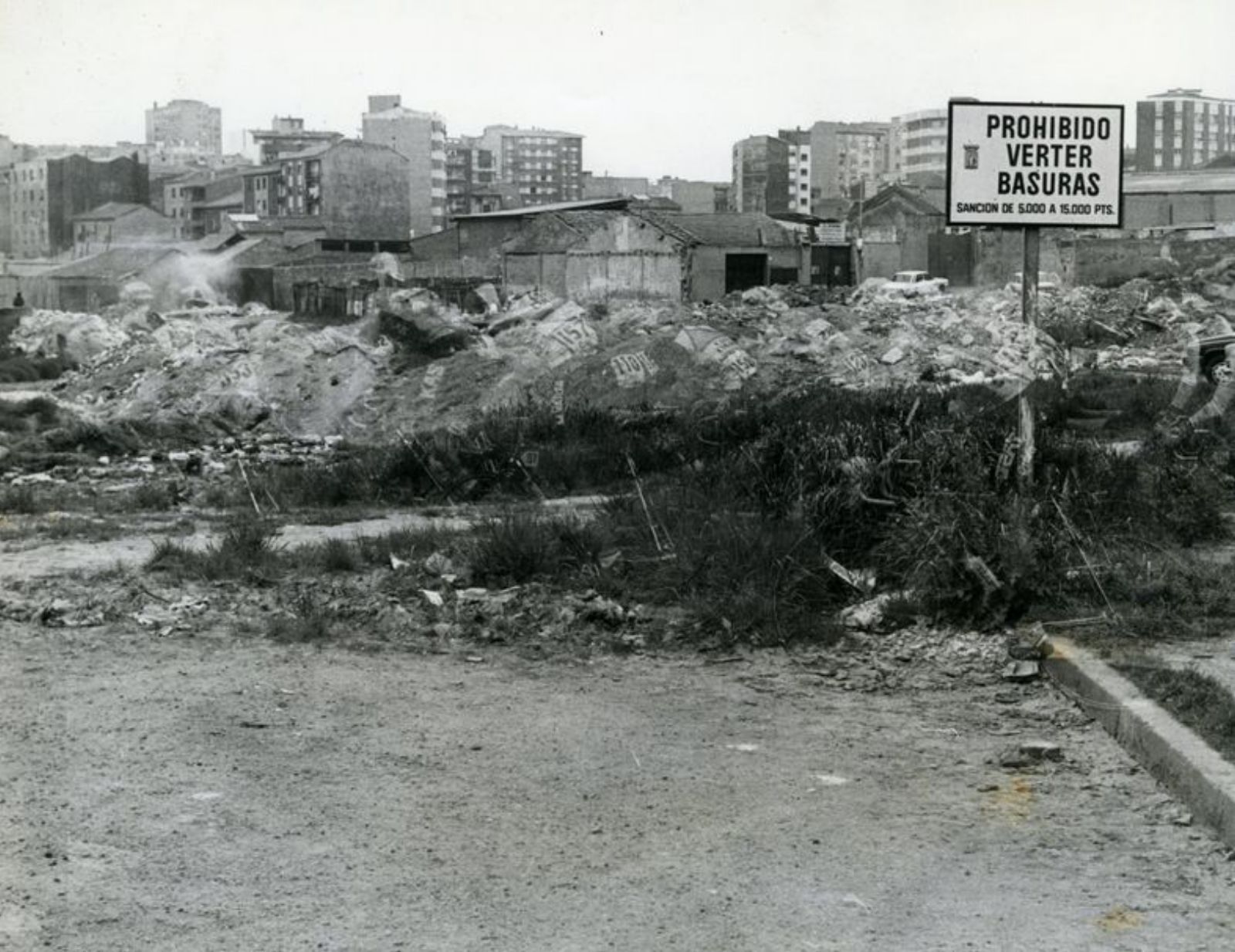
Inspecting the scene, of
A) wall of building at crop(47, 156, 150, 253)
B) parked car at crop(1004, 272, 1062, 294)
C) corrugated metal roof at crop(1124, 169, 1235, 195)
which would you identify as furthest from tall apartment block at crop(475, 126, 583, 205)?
parked car at crop(1004, 272, 1062, 294)

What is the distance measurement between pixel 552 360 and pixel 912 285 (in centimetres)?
3212

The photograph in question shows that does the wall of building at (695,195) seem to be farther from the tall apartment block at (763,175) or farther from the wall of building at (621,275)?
the wall of building at (621,275)

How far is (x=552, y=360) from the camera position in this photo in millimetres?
27750

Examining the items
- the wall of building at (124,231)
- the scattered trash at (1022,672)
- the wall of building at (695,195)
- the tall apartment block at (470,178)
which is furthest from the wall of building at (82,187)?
the scattered trash at (1022,672)

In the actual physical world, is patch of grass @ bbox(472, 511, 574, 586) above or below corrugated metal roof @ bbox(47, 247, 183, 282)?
below

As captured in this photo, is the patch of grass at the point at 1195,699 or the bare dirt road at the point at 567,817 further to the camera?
the patch of grass at the point at 1195,699

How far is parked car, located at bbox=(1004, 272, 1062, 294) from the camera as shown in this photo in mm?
50625

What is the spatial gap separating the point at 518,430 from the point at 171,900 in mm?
12319

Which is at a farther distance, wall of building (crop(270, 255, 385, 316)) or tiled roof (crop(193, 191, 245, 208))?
tiled roof (crop(193, 191, 245, 208))

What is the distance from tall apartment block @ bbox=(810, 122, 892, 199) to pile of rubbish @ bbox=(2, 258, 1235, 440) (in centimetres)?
9457

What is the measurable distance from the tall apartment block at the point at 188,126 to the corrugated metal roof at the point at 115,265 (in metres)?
109

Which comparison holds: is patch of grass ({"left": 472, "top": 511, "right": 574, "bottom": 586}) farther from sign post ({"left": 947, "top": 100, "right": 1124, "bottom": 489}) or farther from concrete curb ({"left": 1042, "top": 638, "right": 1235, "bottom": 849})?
concrete curb ({"left": 1042, "top": 638, "right": 1235, "bottom": 849})

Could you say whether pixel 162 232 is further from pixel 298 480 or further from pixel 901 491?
pixel 901 491

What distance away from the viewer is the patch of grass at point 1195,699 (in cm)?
582
